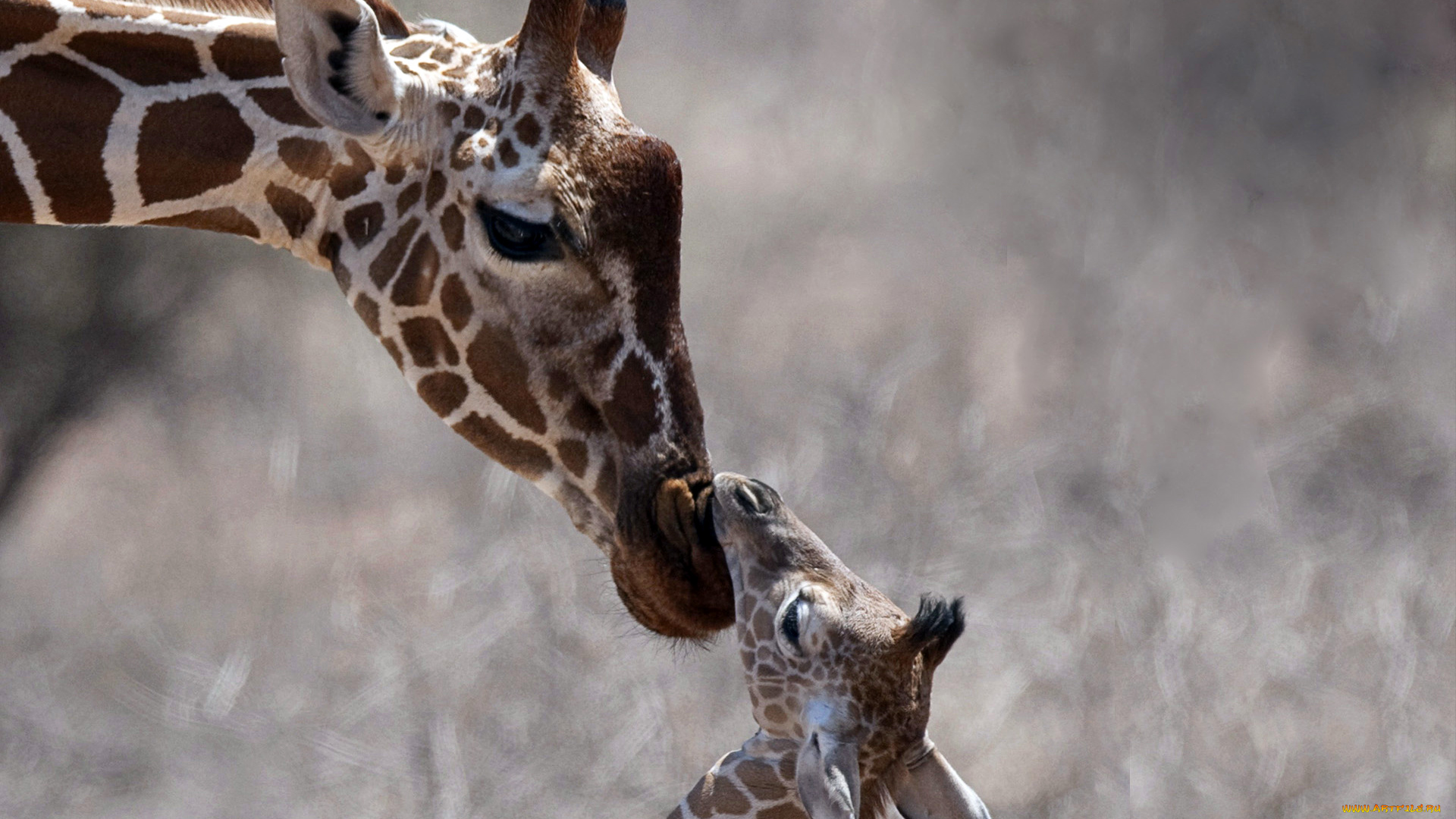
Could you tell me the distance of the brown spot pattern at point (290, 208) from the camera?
7.09ft

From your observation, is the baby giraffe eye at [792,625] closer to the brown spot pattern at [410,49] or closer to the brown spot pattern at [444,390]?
the brown spot pattern at [444,390]

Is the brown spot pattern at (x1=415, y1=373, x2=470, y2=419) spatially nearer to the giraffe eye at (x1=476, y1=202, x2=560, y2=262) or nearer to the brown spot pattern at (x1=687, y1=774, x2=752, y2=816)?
the giraffe eye at (x1=476, y1=202, x2=560, y2=262)

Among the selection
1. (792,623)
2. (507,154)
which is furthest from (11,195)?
(792,623)

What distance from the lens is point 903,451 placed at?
4.79 metres

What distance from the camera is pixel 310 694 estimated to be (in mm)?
4438

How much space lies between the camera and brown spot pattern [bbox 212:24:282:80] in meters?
2.13

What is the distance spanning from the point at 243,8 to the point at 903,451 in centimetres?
300

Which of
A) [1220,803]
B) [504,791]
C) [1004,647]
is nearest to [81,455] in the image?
[504,791]

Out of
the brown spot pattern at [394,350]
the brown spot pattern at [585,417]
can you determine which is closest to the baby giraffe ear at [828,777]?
the brown spot pattern at [585,417]

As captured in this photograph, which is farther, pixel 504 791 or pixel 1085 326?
pixel 1085 326

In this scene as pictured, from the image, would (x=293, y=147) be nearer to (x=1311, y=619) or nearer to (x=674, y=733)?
(x=674, y=733)

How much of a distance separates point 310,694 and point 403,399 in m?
0.96

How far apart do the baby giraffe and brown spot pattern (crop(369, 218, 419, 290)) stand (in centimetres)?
61

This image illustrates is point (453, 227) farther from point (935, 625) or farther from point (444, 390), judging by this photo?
point (935, 625)
